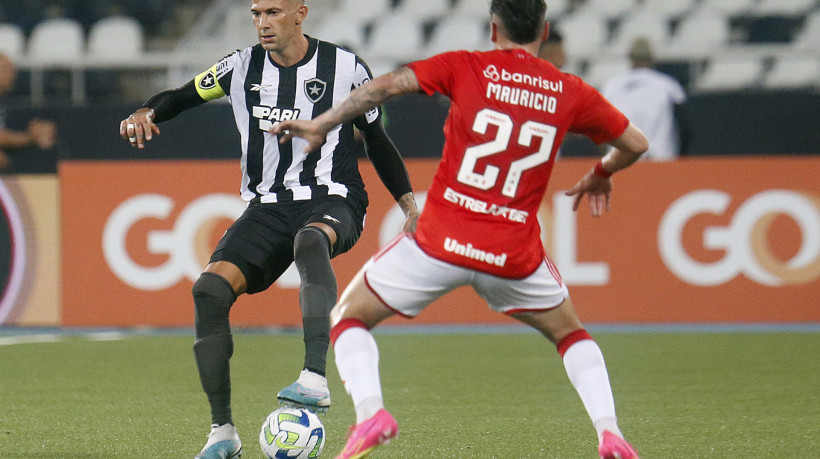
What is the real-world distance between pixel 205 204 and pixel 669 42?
22.0 ft

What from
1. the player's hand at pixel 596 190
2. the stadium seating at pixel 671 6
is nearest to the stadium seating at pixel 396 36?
the stadium seating at pixel 671 6

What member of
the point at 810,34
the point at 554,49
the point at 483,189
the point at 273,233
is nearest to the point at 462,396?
the point at 273,233

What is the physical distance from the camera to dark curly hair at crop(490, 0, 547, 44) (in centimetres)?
365

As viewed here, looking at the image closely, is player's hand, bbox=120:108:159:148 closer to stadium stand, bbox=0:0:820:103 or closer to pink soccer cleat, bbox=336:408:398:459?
pink soccer cleat, bbox=336:408:398:459

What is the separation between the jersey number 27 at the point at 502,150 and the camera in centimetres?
362

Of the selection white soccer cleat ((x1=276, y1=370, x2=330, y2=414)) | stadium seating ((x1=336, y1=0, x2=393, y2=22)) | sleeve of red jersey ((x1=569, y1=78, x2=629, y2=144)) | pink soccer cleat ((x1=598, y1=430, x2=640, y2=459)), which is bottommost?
white soccer cleat ((x1=276, y1=370, x2=330, y2=414))

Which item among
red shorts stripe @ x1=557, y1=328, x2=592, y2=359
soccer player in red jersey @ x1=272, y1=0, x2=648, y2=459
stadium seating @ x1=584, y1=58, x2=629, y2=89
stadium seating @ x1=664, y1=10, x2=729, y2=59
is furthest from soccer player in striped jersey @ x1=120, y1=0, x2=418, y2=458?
stadium seating @ x1=664, y1=10, x2=729, y2=59

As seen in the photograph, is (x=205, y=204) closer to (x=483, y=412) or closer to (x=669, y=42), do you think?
(x=483, y=412)

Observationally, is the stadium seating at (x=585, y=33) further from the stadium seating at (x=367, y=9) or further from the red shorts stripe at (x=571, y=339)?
the red shorts stripe at (x=571, y=339)

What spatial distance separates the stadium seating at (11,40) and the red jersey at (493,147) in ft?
34.1

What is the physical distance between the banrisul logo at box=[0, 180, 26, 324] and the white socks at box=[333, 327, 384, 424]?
6.25 m

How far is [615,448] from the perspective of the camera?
3.57m

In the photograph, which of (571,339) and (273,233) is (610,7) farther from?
(571,339)

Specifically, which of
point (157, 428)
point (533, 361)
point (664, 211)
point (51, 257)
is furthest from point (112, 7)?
point (157, 428)
